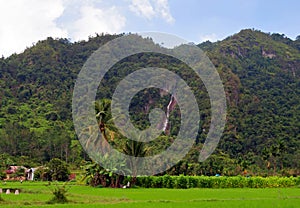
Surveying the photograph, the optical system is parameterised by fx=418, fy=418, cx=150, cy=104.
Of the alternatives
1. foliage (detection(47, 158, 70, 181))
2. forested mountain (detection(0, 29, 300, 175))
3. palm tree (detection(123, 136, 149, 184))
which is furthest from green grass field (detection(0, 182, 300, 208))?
forested mountain (detection(0, 29, 300, 175))

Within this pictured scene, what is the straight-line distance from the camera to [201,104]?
7231 cm

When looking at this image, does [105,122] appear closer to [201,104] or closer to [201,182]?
[201,182]

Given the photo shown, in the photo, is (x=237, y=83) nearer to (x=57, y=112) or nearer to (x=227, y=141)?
(x=227, y=141)

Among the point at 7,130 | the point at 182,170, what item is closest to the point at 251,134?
the point at 182,170

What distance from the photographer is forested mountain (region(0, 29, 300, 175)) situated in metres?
52.9

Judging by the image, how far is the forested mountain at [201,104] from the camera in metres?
52.9

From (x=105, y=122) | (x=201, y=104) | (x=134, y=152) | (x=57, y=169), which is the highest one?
(x=201, y=104)

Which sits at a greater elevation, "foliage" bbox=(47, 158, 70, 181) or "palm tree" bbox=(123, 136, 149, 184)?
"palm tree" bbox=(123, 136, 149, 184)

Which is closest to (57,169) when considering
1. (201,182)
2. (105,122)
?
(105,122)

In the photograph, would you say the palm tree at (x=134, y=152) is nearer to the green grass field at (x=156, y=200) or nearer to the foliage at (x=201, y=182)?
the foliage at (x=201, y=182)

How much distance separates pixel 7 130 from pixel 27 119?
876 cm

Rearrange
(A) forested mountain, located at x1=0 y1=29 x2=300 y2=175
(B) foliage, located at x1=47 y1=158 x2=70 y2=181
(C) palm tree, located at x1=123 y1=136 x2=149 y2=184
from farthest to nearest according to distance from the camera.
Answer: (A) forested mountain, located at x1=0 y1=29 x2=300 y2=175 → (B) foliage, located at x1=47 y1=158 x2=70 y2=181 → (C) palm tree, located at x1=123 y1=136 x2=149 y2=184

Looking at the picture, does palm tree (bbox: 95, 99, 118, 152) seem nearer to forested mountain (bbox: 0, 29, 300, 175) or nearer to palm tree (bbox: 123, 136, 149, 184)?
palm tree (bbox: 123, 136, 149, 184)

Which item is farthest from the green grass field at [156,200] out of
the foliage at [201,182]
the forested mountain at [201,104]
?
the forested mountain at [201,104]
